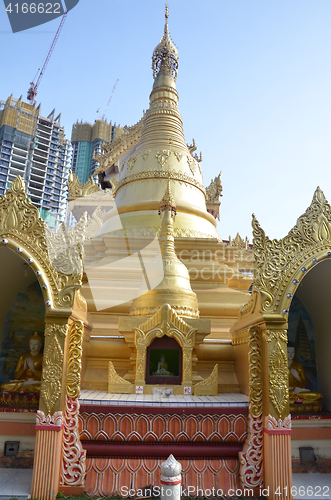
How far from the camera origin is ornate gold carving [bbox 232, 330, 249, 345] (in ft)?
→ 21.6

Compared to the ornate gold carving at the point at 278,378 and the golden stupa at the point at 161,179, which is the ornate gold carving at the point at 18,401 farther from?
the golden stupa at the point at 161,179

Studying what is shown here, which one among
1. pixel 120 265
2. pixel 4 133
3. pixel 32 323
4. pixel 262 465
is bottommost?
pixel 262 465

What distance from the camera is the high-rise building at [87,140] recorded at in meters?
112

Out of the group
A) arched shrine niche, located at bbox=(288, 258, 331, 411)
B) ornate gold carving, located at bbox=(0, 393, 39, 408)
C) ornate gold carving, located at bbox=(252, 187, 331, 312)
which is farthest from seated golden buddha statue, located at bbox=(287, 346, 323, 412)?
ornate gold carving, located at bbox=(0, 393, 39, 408)

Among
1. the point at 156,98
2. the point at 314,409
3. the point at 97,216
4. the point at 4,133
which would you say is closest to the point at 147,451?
the point at 314,409

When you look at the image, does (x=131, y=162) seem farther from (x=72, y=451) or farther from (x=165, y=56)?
(x=72, y=451)

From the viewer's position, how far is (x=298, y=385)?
6.65 meters

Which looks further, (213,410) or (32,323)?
(32,323)

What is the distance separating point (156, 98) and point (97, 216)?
957 centimetres

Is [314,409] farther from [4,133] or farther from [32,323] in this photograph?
[4,133]

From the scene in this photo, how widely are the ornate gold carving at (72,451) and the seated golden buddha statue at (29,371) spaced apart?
49.4 inches

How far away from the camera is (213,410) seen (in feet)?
18.8

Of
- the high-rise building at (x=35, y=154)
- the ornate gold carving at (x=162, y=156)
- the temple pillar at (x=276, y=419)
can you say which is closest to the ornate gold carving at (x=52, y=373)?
the temple pillar at (x=276, y=419)

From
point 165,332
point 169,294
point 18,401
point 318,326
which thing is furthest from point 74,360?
point 318,326
